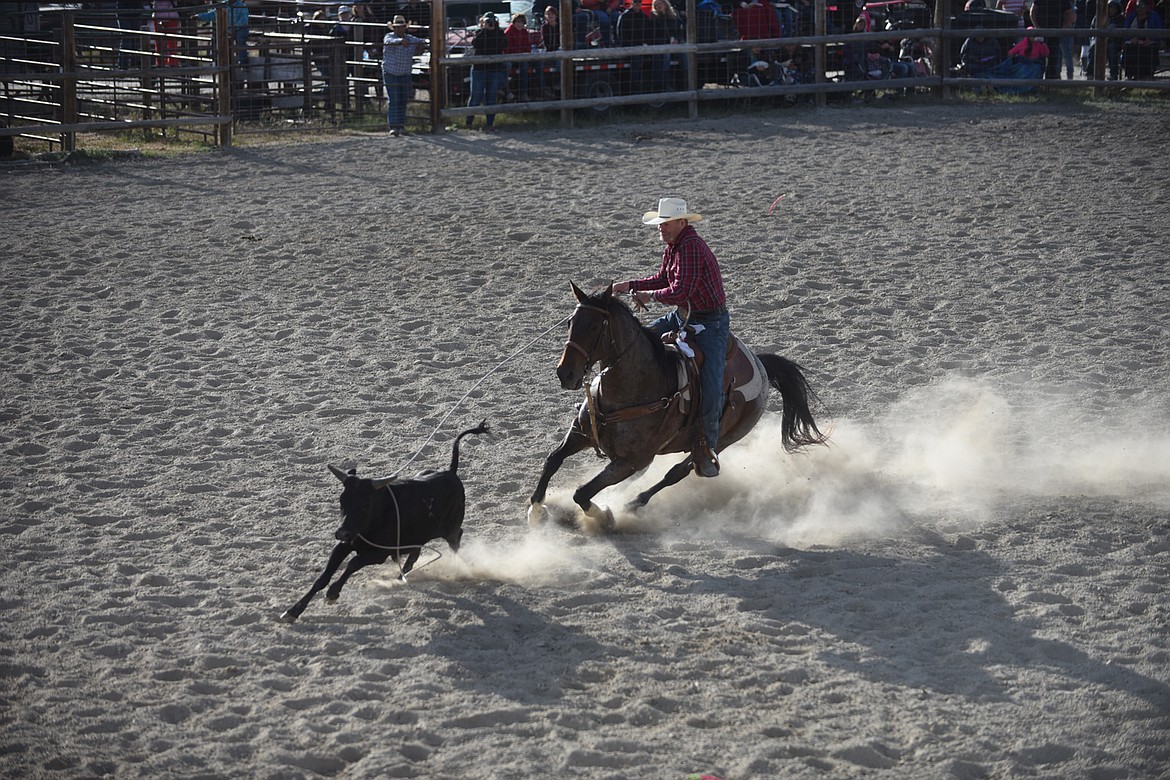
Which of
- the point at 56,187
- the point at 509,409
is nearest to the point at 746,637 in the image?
the point at 509,409

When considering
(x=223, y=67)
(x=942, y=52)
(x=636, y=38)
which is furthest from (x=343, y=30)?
(x=942, y=52)

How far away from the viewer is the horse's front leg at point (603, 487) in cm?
665

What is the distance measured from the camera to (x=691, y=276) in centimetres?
659

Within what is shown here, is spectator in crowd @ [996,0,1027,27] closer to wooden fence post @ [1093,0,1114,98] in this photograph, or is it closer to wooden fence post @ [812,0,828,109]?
wooden fence post @ [1093,0,1114,98]

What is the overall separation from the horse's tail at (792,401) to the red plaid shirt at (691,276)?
0.90 m

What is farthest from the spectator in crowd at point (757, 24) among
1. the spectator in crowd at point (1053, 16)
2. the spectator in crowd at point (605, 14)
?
the spectator in crowd at point (1053, 16)

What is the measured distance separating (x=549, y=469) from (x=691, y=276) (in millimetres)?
1338

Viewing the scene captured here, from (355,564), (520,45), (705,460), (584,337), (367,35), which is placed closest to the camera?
(355,564)

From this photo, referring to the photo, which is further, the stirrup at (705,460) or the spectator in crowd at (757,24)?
the spectator in crowd at (757,24)

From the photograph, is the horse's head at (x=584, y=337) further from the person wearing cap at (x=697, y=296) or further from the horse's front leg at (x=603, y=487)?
the horse's front leg at (x=603, y=487)

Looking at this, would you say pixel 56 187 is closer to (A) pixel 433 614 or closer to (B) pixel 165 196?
(B) pixel 165 196

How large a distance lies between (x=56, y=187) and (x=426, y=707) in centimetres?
1151

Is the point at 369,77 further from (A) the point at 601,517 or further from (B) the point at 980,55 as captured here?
(A) the point at 601,517

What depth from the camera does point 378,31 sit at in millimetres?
19438
